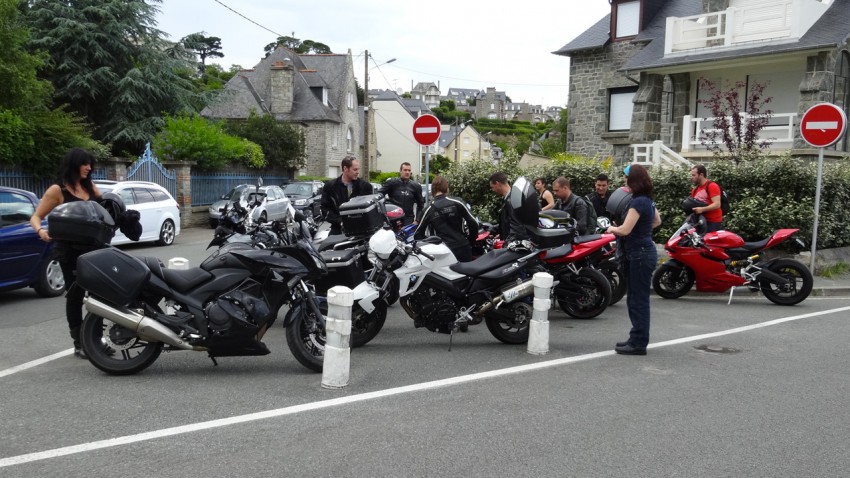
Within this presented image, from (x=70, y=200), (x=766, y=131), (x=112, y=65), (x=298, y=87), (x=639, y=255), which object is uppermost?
(x=298, y=87)

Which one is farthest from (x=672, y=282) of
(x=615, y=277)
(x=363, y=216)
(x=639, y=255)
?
(x=363, y=216)

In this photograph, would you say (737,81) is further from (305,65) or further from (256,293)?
(305,65)

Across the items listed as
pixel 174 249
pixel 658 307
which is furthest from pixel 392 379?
pixel 174 249

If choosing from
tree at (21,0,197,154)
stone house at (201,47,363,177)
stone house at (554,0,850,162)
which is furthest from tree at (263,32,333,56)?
stone house at (554,0,850,162)

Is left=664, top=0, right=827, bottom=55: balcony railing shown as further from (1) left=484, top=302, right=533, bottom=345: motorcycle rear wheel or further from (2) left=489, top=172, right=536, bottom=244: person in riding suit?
(1) left=484, top=302, right=533, bottom=345: motorcycle rear wheel

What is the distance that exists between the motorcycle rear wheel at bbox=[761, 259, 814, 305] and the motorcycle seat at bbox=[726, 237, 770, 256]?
1.19ft

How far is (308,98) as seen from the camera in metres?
49.3

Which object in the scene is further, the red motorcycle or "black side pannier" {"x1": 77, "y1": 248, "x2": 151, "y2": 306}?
the red motorcycle

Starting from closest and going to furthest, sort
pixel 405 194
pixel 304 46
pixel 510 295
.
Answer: pixel 510 295 → pixel 405 194 → pixel 304 46

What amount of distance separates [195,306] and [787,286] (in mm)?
8304

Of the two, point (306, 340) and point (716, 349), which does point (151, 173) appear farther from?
point (716, 349)

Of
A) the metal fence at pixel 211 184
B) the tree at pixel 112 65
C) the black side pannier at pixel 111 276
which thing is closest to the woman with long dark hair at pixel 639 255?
the black side pannier at pixel 111 276

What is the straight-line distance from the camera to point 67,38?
29.5m

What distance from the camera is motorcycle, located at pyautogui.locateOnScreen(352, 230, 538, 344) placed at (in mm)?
6902
